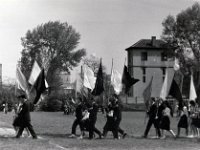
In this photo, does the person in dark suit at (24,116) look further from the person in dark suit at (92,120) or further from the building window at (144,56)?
the building window at (144,56)

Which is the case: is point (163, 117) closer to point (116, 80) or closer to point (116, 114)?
point (116, 114)

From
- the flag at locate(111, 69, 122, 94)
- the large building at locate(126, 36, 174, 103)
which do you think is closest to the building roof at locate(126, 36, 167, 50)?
the large building at locate(126, 36, 174, 103)

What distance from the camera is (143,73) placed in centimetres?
10138

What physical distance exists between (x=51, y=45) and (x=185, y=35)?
23501 millimetres

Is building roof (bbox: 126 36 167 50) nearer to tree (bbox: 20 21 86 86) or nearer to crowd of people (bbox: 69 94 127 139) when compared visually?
tree (bbox: 20 21 86 86)

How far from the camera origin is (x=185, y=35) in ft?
218

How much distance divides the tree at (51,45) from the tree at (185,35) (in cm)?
1915

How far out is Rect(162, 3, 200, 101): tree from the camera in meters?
65.9

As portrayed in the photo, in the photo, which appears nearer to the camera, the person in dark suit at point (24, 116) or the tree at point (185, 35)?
the person in dark suit at point (24, 116)

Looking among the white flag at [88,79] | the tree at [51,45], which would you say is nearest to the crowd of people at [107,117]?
the white flag at [88,79]

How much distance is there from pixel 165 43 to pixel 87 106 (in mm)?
48052

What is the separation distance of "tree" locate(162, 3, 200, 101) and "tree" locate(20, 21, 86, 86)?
19151 millimetres

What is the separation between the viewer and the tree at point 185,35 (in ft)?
216

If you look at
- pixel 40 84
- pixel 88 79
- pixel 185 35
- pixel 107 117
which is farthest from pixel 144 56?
pixel 107 117
